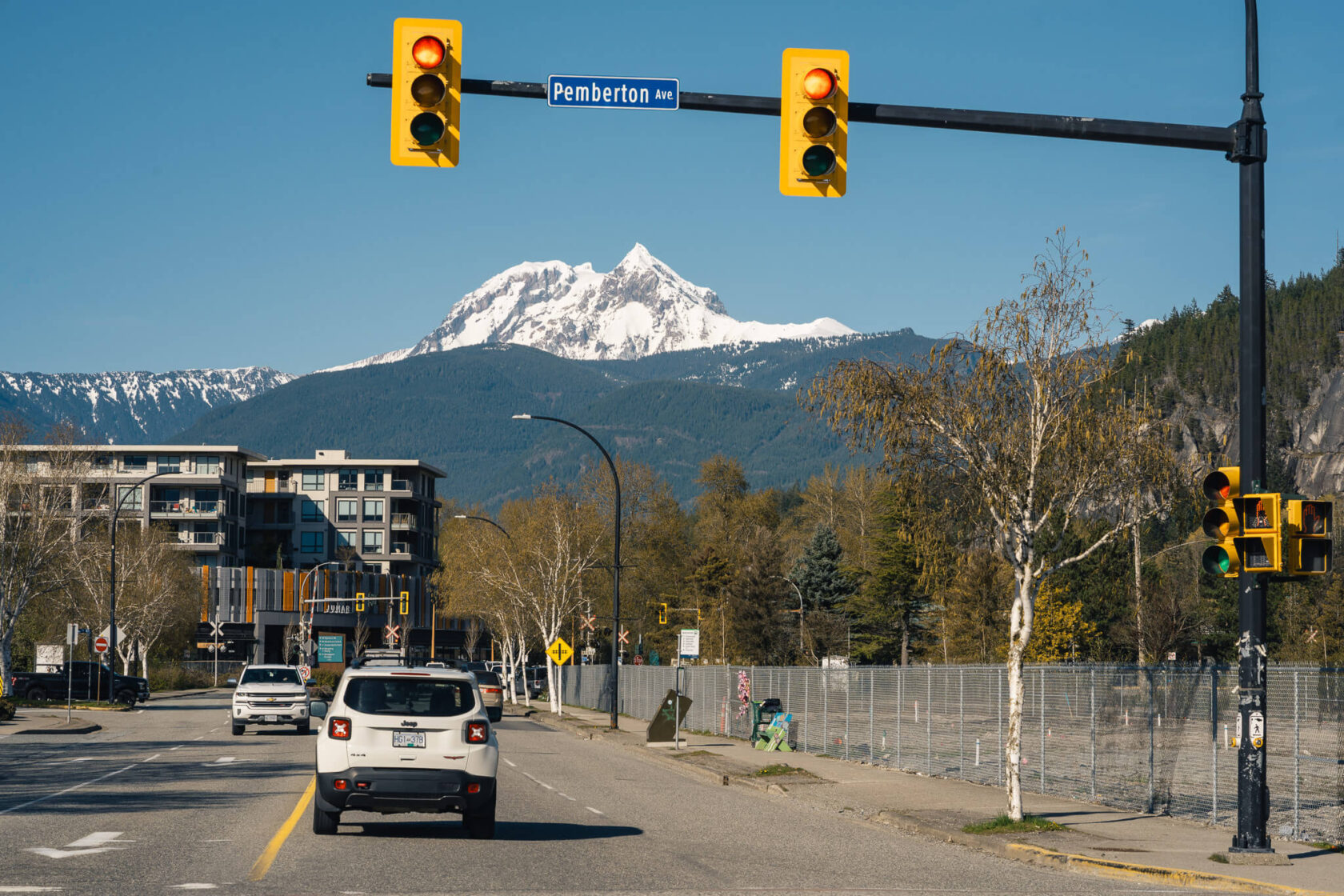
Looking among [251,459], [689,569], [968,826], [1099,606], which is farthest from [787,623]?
[968,826]

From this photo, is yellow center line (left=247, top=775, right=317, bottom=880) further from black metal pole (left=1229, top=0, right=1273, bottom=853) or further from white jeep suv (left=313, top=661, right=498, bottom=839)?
black metal pole (left=1229, top=0, right=1273, bottom=853)

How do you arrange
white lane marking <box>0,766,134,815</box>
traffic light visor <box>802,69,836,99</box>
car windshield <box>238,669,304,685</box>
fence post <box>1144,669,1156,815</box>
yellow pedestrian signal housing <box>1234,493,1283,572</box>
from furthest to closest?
car windshield <box>238,669,304,685</box> → fence post <box>1144,669,1156,815</box> → white lane marking <box>0,766,134,815</box> → yellow pedestrian signal housing <box>1234,493,1283,572</box> → traffic light visor <box>802,69,836,99</box>

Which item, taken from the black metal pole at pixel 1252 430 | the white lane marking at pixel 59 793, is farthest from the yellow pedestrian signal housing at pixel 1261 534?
the white lane marking at pixel 59 793

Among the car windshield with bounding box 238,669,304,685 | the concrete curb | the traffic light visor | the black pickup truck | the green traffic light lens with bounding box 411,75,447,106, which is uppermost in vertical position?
the traffic light visor

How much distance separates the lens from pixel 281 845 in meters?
14.6

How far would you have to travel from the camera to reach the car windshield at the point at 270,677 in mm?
38406

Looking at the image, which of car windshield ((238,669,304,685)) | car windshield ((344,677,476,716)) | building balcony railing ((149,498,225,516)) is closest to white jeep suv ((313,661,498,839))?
car windshield ((344,677,476,716))

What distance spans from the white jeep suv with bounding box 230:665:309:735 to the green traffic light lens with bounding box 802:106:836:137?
29.2 metres

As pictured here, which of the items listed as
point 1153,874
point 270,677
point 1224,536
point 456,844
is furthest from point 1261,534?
point 270,677

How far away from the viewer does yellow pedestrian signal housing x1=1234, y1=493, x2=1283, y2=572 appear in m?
14.4

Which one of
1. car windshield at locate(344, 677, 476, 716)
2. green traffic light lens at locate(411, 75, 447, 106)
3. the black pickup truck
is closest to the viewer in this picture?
green traffic light lens at locate(411, 75, 447, 106)

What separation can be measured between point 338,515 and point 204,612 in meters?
29.5

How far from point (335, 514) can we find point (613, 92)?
13747cm

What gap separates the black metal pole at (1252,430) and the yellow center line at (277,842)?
31.8 feet
